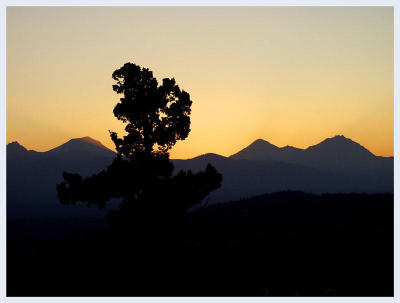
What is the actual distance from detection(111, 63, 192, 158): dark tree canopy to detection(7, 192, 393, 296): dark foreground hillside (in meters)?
6.19

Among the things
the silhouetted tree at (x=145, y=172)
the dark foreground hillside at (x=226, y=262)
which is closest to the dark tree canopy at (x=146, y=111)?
the silhouetted tree at (x=145, y=172)

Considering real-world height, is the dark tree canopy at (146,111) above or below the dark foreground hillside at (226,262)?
above

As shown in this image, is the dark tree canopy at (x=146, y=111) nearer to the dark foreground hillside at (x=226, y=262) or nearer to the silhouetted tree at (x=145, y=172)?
the silhouetted tree at (x=145, y=172)

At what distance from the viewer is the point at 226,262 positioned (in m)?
29.4

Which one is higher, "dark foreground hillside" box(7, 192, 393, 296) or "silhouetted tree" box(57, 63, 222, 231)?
"silhouetted tree" box(57, 63, 222, 231)

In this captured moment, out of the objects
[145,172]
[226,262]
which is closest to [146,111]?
[145,172]

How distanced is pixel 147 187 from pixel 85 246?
6643 mm

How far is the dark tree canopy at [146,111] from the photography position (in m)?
32.8

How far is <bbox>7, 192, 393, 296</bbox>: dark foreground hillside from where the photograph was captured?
82.7 feet

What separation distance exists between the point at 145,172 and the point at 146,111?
4624 millimetres

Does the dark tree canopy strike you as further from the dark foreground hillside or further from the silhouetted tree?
the dark foreground hillside

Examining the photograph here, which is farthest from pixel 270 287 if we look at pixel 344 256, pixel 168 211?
pixel 168 211

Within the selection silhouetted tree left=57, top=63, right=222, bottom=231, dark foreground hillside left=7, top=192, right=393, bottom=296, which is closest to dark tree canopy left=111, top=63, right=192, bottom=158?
silhouetted tree left=57, top=63, right=222, bottom=231

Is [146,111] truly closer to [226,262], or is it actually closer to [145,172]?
[145,172]
